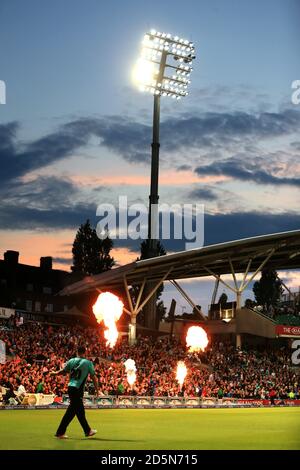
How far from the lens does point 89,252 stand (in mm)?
81562

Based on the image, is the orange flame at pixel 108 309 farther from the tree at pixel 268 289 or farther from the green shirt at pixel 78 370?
the tree at pixel 268 289

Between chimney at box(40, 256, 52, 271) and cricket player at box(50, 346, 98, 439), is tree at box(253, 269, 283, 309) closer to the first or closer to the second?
chimney at box(40, 256, 52, 271)

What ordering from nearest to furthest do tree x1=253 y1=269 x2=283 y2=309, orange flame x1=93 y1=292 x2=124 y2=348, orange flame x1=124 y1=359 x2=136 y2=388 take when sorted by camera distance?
orange flame x1=124 y1=359 x2=136 y2=388 → orange flame x1=93 y1=292 x2=124 y2=348 → tree x1=253 y1=269 x2=283 y2=309

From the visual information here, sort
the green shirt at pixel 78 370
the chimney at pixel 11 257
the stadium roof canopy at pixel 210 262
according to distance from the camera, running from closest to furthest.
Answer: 1. the green shirt at pixel 78 370
2. the stadium roof canopy at pixel 210 262
3. the chimney at pixel 11 257

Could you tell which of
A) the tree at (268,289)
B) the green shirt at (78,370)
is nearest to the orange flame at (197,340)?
the green shirt at (78,370)

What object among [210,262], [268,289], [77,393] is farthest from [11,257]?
[77,393]

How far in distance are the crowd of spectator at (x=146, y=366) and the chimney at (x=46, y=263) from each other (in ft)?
102

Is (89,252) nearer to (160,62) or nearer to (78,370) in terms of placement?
(160,62)

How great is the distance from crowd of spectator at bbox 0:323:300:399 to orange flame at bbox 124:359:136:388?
0.23 meters

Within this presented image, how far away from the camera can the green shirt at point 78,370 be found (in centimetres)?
1215

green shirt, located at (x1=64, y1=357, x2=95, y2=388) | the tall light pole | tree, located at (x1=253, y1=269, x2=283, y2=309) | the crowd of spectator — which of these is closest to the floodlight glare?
the tall light pole

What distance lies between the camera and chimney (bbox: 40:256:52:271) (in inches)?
3113

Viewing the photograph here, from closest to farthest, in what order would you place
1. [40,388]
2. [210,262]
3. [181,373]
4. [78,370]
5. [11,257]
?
1. [78,370]
2. [40,388]
3. [181,373]
4. [210,262]
5. [11,257]

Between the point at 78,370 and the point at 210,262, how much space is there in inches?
1500
